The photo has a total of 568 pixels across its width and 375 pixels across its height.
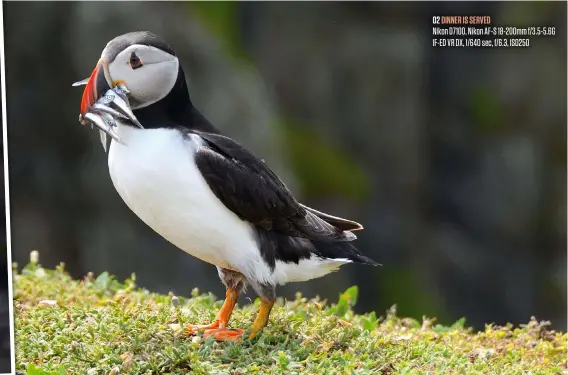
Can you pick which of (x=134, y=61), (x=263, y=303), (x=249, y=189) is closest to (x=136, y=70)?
(x=134, y=61)

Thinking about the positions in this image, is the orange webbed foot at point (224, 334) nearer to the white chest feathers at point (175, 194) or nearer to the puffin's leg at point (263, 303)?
the puffin's leg at point (263, 303)

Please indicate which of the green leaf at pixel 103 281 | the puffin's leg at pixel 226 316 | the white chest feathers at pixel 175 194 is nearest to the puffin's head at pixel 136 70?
the white chest feathers at pixel 175 194

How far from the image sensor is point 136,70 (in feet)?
11.6

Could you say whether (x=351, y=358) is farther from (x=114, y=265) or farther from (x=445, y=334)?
(x=114, y=265)

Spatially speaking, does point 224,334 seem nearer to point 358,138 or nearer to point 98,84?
point 98,84

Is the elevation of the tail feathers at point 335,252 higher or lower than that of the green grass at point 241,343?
higher

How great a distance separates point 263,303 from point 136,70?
3.45ft

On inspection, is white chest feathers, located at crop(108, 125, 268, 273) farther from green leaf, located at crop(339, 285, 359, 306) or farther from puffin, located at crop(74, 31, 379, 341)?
green leaf, located at crop(339, 285, 359, 306)

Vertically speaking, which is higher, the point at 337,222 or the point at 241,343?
the point at 337,222

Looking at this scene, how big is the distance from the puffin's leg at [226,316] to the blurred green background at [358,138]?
44.3 inches

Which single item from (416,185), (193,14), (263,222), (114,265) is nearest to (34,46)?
(193,14)

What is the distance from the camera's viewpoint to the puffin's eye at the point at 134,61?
3.53 m

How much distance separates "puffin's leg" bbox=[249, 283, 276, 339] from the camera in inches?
146

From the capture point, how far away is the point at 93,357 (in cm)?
354
